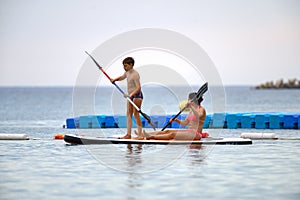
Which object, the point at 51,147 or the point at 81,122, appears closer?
the point at 51,147

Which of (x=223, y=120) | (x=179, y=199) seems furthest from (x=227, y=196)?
(x=223, y=120)

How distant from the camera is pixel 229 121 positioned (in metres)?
27.3

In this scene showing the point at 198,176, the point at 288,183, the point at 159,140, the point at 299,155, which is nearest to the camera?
the point at 288,183

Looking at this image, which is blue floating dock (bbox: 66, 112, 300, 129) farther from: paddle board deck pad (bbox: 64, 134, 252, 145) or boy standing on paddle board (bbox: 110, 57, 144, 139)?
paddle board deck pad (bbox: 64, 134, 252, 145)

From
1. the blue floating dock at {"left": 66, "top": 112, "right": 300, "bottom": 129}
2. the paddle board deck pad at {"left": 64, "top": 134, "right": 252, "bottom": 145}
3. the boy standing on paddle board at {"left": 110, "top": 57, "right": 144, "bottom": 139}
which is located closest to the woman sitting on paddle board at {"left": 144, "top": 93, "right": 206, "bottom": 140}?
the paddle board deck pad at {"left": 64, "top": 134, "right": 252, "bottom": 145}

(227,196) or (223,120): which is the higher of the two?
(223,120)

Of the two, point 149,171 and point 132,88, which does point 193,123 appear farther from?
point 149,171

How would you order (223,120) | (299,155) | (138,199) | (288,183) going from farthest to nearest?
(223,120), (299,155), (288,183), (138,199)

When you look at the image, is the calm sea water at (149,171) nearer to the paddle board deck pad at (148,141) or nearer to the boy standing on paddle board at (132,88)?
the paddle board deck pad at (148,141)

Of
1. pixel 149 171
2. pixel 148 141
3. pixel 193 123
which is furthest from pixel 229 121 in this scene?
pixel 149 171

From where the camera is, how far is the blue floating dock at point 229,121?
2659 cm

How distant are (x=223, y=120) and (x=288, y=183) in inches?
620

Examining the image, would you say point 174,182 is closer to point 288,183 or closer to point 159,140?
point 288,183

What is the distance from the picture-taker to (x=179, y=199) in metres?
10.1
